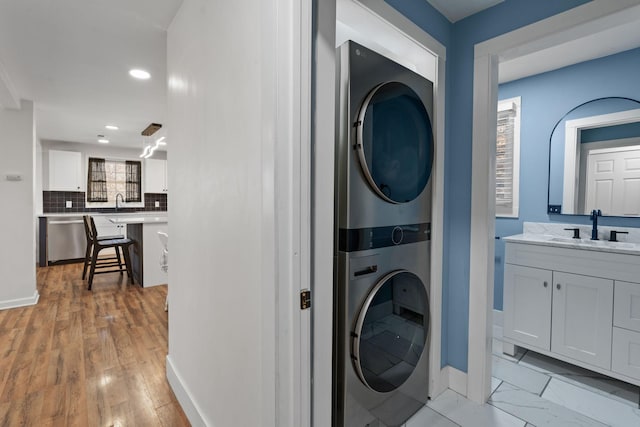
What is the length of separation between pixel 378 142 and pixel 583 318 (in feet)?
6.58

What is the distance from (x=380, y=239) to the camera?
4.95 ft

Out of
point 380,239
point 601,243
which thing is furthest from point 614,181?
point 380,239

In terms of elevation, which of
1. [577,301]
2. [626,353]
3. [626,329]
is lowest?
[626,353]

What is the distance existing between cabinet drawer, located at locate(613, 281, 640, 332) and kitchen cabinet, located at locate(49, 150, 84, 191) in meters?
7.94

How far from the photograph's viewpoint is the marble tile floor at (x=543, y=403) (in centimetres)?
175

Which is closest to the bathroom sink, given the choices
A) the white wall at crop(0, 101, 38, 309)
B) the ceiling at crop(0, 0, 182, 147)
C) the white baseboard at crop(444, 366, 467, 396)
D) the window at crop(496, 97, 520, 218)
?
the window at crop(496, 97, 520, 218)

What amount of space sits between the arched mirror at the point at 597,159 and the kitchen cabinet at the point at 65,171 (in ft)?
24.9

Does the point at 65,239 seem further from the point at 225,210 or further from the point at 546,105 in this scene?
the point at 546,105

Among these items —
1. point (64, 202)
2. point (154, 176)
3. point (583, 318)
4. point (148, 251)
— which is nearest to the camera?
point (583, 318)

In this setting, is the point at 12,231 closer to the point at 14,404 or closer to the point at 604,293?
the point at 14,404

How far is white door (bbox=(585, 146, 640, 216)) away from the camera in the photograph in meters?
2.33

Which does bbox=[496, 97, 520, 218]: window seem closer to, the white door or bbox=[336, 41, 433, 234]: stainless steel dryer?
the white door

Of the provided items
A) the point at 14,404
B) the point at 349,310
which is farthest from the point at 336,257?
the point at 14,404

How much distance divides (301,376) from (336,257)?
0.53 metres
